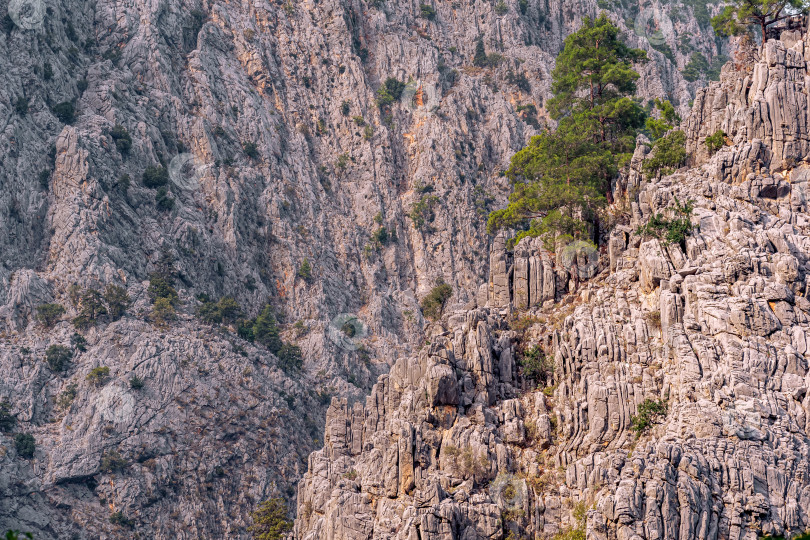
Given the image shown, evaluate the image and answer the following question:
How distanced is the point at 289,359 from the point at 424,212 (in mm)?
27960

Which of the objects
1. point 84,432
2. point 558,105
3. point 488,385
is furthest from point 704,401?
point 84,432

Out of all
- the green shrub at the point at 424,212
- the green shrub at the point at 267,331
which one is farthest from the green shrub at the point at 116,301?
the green shrub at the point at 424,212

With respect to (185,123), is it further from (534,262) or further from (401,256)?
(534,262)

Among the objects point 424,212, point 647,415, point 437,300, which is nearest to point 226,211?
point 424,212

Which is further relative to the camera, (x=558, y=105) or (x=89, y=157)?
(x=89, y=157)

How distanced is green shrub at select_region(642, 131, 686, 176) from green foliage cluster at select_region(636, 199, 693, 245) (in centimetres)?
700

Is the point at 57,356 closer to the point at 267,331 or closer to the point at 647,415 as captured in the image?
the point at 267,331

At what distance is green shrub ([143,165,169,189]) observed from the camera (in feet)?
356

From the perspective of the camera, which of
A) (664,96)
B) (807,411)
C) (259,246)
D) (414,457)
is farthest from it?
(664,96)

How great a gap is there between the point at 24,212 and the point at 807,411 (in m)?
80.0

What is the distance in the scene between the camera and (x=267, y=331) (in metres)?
104

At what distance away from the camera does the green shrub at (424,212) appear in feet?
392

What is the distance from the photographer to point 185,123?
→ 116m

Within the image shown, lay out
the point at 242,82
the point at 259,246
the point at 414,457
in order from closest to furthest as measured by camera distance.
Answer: the point at 414,457, the point at 259,246, the point at 242,82
